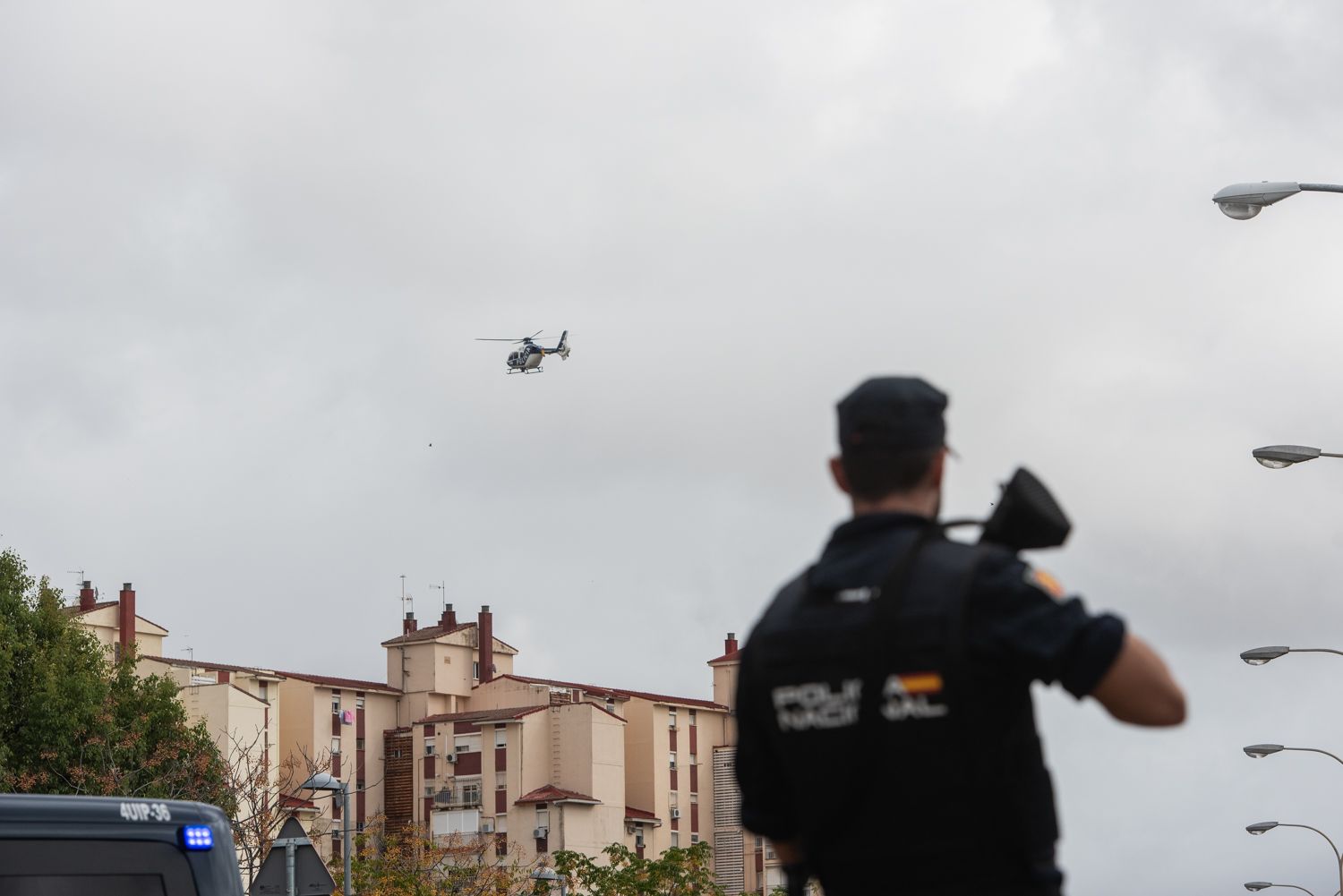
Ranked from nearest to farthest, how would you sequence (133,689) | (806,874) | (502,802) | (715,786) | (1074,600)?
(1074,600), (806,874), (133,689), (502,802), (715,786)

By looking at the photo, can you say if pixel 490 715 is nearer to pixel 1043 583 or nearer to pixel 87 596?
pixel 87 596

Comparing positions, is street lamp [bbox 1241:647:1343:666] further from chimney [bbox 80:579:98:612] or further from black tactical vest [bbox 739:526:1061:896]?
chimney [bbox 80:579:98:612]

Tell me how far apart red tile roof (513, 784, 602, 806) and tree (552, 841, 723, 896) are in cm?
2836

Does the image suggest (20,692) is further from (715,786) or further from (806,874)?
(715,786)

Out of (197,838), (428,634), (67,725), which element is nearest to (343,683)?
(428,634)

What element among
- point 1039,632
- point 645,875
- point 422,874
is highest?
point 1039,632

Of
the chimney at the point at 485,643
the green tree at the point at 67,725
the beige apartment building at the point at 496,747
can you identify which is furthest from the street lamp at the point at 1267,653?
the chimney at the point at 485,643

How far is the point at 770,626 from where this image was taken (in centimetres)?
379

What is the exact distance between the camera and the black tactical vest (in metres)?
3.50

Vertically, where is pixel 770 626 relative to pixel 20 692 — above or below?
below

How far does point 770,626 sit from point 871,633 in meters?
0.25

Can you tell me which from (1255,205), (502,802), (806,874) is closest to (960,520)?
(806,874)

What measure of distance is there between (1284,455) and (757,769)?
24.6 m

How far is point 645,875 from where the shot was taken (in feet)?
249
